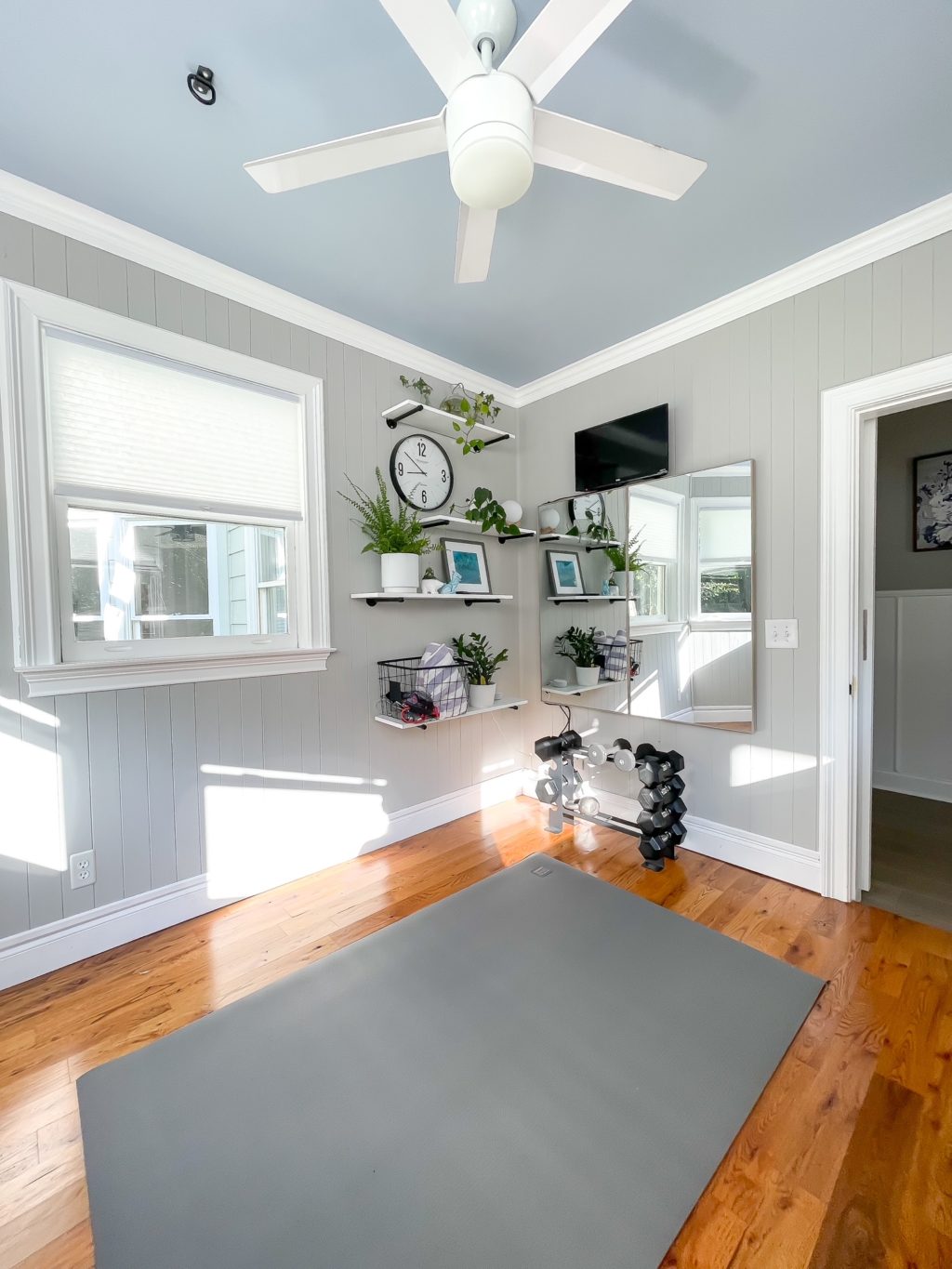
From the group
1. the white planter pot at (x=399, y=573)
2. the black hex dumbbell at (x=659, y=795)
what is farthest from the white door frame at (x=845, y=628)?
the white planter pot at (x=399, y=573)

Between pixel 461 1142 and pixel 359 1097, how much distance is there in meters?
0.28

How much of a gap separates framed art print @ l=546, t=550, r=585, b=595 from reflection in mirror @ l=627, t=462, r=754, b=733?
15.4 inches

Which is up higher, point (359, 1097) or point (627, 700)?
point (627, 700)

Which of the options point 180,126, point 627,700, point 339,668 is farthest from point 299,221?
point 627,700

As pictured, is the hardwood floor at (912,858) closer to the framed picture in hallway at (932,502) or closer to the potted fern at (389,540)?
the framed picture in hallway at (932,502)

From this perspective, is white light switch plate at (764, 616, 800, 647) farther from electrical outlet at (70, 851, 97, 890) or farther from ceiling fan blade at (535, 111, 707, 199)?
electrical outlet at (70, 851, 97, 890)

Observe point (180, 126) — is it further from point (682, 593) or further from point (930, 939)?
point (930, 939)

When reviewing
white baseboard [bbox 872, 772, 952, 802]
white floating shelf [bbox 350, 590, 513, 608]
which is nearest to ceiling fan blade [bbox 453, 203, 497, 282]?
white floating shelf [bbox 350, 590, 513, 608]

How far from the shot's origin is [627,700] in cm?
290

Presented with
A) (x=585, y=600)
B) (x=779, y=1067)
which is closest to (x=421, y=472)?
(x=585, y=600)

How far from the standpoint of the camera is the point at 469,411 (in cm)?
286

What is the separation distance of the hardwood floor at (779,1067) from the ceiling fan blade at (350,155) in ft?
7.23

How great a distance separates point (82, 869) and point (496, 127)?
2483mm

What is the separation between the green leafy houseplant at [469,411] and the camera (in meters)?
2.87
